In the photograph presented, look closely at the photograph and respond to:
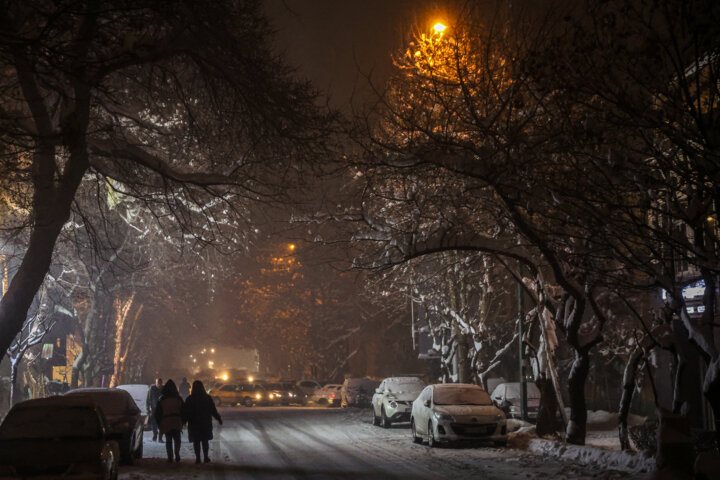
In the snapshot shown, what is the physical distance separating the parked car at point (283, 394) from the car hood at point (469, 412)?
3511 cm

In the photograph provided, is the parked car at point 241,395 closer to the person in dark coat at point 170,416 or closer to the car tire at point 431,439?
the car tire at point 431,439

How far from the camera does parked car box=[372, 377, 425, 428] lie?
98.5 feet

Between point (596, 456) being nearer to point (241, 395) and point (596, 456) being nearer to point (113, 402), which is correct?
point (113, 402)

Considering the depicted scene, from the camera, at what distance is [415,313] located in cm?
4644

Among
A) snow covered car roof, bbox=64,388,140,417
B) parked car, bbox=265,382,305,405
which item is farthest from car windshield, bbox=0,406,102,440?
parked car, bbox=265,382,305,405

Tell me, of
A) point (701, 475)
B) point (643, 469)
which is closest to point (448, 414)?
point (643, 469)

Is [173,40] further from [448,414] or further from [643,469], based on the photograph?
[448,414]

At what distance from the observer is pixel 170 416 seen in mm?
18156

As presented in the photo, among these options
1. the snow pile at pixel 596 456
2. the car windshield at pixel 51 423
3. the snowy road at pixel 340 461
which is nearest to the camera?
the car windshield at pixel 51 423

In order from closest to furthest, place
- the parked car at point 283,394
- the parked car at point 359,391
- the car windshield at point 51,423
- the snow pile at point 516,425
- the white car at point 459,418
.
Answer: the car windshield at point 51,423 → the white car at point 459,418 → the snow pile at point 516,425 → the parked car at point 359,391 → the parked car at point 283,394

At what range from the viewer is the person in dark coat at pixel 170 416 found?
18.0 meters

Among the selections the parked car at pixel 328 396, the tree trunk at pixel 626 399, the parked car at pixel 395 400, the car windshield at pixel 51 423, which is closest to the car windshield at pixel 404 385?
the parked car at pixel 395 400

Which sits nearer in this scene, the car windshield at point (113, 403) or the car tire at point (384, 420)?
the car windshield at point (113, 403)

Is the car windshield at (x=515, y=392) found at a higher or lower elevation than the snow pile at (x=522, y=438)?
higher
